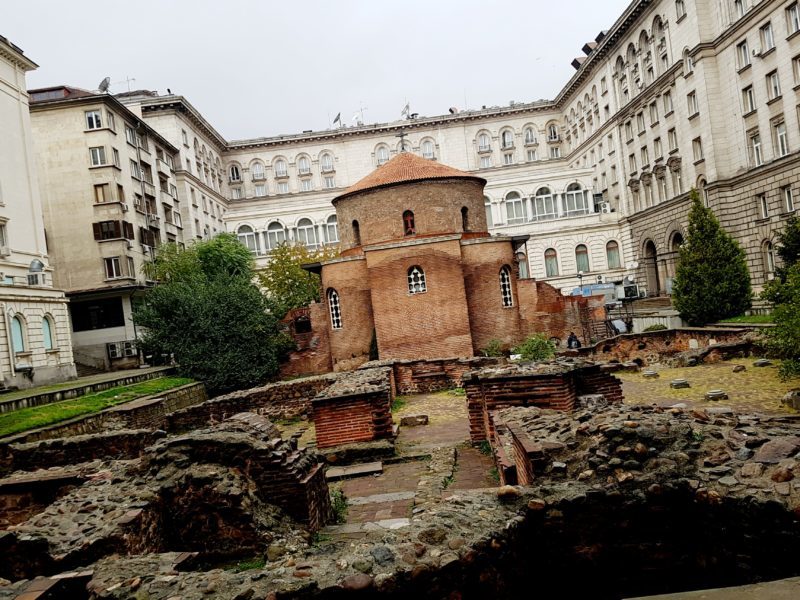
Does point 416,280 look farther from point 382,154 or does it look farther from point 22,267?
point 382,154

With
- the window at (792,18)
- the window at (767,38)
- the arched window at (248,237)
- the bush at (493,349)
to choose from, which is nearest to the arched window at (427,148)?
the arched window at (248,237)

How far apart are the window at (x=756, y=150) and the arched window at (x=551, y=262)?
17.8 meters

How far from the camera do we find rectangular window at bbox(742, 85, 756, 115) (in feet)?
102

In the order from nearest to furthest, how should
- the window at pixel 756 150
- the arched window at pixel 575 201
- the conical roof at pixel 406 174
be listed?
the conical roof at pixel 406 174, the window at pixel 756 150, the arched window at pixel 575 201

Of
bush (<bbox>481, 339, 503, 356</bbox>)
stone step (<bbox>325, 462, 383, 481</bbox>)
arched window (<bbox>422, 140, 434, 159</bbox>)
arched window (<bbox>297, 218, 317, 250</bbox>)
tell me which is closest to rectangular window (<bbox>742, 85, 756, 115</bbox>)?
bush (<bbox>481, 339, 503, 356</bbox>)

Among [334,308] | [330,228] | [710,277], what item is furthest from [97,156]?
[710,277]

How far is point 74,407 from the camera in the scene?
679 inches

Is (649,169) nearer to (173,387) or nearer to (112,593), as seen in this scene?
(173,387)

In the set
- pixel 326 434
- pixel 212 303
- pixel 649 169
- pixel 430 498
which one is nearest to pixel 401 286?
pixel 212 303

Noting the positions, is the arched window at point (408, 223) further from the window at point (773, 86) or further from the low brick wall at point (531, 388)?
the low brick wall at point (531, 388)

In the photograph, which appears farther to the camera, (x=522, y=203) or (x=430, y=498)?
(x=522, y=203)

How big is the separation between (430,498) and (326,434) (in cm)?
428

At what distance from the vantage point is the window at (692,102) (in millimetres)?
35219

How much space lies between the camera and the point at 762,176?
30344mm
